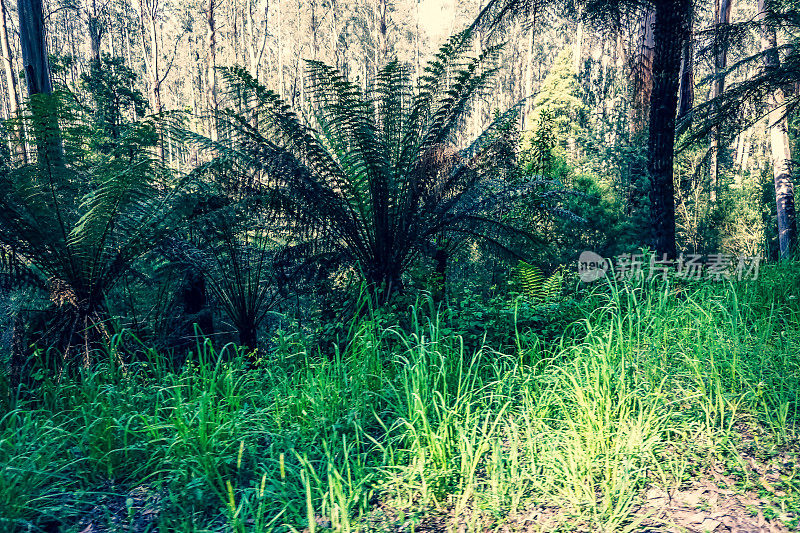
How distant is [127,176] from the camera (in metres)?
3.66

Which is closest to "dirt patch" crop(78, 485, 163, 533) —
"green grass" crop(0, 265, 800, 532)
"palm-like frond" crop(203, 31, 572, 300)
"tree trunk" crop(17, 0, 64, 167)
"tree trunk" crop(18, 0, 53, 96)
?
"green grass" crop(0, 265, 800, 532)

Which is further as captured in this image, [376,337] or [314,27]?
[314,27]

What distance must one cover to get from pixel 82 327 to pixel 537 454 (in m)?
3.39

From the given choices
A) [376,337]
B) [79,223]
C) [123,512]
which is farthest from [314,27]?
[123,512]

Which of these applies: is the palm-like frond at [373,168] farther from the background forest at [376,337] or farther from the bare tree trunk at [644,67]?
the bare tree trunk at [644,67]

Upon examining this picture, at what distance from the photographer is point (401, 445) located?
2.65m

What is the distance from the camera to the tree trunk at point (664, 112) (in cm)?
523

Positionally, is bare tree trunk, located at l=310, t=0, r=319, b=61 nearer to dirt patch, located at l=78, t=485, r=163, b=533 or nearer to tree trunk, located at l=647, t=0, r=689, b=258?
tree trunk, located at l=647, t=0, r=689, b=258

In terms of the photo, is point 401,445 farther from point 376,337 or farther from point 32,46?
point 32,46

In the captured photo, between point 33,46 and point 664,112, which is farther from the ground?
point 33,46

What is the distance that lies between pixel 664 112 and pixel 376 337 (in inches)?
153

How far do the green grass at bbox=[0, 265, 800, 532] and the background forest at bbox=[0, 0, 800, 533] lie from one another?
0.7 inches

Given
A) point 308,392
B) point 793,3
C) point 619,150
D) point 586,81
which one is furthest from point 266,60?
point 308,392

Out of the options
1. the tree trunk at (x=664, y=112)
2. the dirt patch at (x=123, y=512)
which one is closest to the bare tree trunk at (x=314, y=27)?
the tree trunk at (x=664, y=112)
